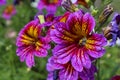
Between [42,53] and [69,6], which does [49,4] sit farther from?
[42,53]

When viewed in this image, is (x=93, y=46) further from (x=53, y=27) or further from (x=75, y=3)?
(x=75, y=3)

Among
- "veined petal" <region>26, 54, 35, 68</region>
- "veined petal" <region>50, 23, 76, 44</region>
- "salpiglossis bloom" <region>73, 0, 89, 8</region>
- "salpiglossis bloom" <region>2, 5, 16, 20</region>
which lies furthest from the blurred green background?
"veined petal" <region>50, 23, 76, 44</region>

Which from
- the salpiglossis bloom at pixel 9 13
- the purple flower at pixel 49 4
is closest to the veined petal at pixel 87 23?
the purple flower at pixel 49 4

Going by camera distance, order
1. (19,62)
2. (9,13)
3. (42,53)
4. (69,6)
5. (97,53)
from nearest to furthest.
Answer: (97,53) < (42,53) < (69,6) < (19,62) < (9,13)

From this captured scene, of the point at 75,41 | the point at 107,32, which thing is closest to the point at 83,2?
the point at 107,32

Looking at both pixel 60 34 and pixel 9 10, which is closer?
pixel 60 34

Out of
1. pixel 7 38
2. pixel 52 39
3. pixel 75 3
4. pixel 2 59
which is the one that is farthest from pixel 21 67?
pixel 52 39
